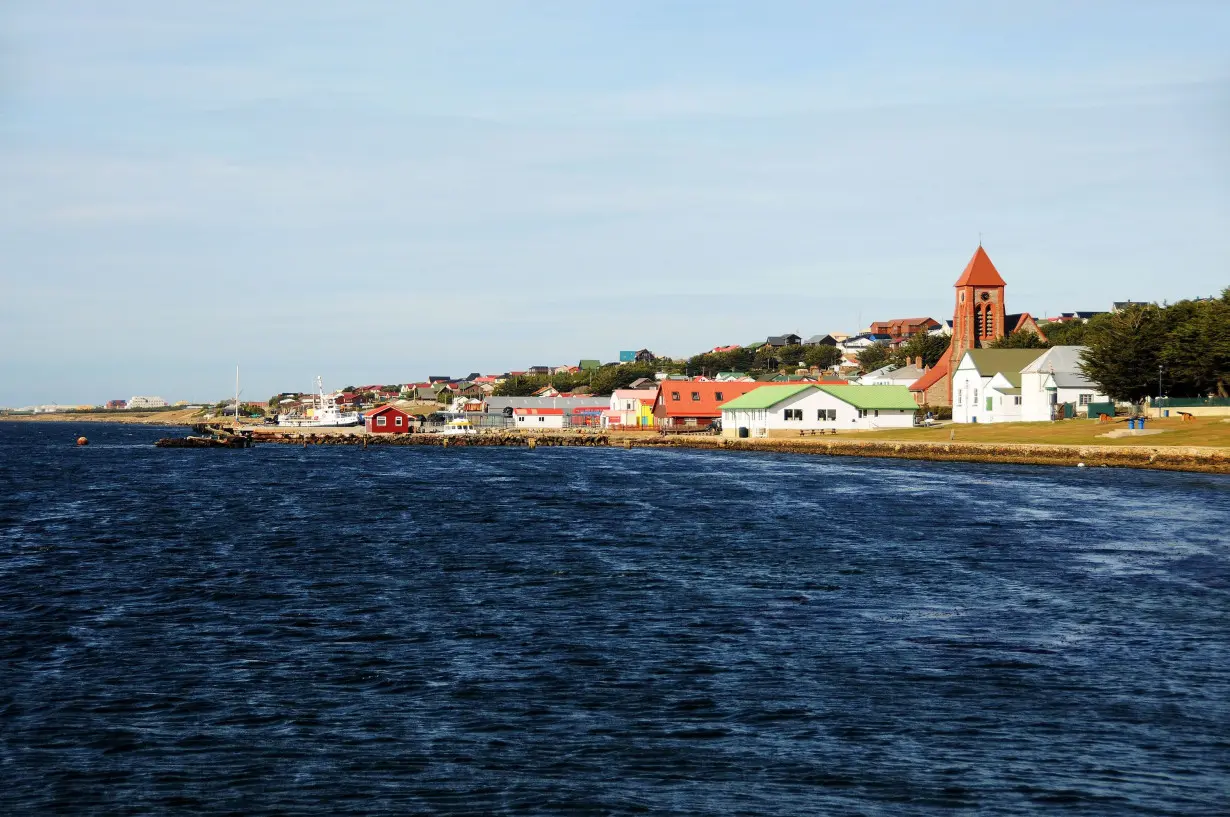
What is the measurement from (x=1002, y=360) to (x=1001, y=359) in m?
0.22

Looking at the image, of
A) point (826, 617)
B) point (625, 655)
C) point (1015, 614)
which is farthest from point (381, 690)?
point (1015, 614)

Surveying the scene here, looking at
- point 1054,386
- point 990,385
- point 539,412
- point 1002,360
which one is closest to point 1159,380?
point 1054,386

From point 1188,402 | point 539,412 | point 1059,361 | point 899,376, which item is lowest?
point 1188,402

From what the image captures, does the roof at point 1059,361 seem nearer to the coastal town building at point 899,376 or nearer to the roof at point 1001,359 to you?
the roof at point 1001,359

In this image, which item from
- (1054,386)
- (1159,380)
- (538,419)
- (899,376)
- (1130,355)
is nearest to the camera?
(1159,380)

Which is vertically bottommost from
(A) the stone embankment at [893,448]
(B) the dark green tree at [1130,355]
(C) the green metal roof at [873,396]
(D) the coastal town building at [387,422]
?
(A) the stone embankment at [893,448]

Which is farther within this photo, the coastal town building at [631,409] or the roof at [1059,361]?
the coastal town building at [631,409]

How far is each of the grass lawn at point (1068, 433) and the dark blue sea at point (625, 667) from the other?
3084 cm

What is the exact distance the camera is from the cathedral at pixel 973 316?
144 metres

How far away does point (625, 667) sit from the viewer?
65.8ft

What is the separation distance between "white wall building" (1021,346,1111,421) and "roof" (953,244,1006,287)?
40742 millimetres

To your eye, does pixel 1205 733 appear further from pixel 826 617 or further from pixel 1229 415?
pixel 1229 415

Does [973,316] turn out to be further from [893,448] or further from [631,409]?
[893,448]

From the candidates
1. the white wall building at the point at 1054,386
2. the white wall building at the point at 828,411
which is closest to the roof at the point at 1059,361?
the white wall building at the point at 1054,386
